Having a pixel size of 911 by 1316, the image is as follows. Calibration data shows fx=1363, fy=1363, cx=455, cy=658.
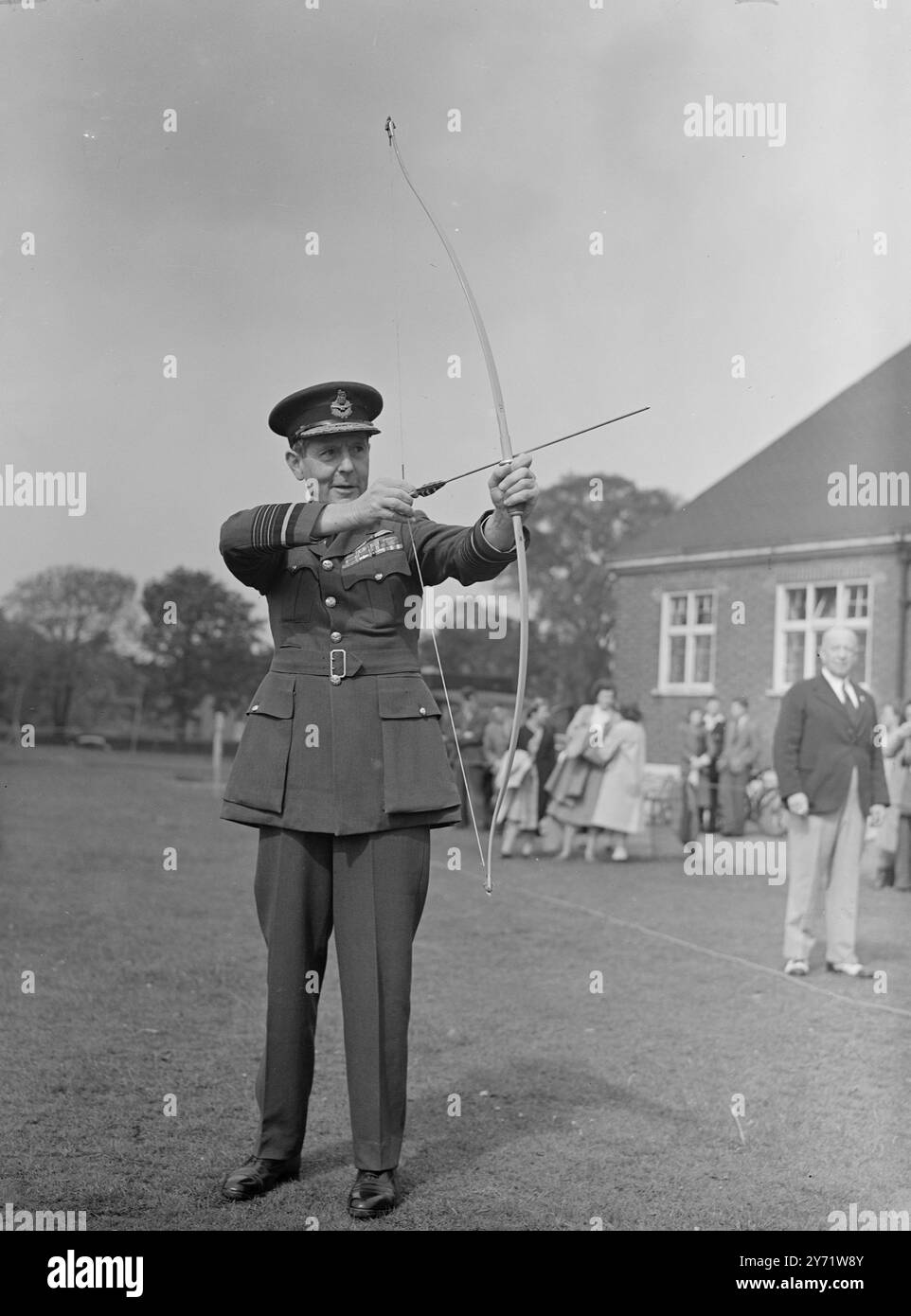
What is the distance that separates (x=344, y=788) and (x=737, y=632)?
2165 cm

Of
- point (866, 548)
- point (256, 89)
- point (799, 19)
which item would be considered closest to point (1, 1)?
point (256, 89)

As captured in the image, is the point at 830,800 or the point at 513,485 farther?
the point at 830,800

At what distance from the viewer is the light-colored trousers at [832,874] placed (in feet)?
23.9

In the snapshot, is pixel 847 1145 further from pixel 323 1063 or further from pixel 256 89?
pixel 256 89

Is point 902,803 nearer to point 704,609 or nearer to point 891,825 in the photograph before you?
point 891,825

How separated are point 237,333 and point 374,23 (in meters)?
1.09

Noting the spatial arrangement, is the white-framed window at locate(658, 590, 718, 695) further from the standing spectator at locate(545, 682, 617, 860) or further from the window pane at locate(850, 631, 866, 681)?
the standing spectator at locate(545, 682, 617, 860)

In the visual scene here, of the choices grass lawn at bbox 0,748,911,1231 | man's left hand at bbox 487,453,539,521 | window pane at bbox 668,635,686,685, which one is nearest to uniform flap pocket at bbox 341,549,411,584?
man's left hand at bbox 487,453,539,521

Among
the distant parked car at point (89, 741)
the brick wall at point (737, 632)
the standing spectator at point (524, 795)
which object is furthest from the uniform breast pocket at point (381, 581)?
the distant parked car at point (89, 741)

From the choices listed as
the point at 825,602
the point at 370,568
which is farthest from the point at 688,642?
the point at 370,568

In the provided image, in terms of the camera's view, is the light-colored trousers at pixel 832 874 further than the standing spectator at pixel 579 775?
No

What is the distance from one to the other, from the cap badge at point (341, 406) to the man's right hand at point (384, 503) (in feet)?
1.60

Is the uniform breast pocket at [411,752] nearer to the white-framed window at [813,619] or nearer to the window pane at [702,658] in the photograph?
the white-framed window at [813,619]

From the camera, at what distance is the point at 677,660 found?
26.2 metres
